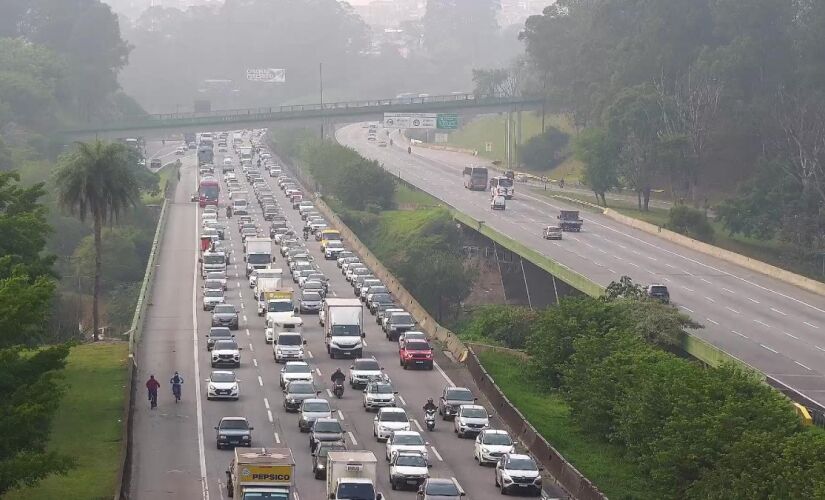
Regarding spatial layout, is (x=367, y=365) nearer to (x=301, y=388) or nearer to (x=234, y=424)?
(x=301, y=388)

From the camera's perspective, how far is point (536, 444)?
168 ft

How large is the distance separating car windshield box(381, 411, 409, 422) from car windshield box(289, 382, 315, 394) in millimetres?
5451

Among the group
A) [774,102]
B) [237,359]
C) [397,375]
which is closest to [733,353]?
[397,375]

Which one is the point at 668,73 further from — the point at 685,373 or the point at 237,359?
the point at 685,373

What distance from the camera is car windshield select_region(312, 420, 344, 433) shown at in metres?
49.4

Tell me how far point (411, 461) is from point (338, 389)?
14.4 meters

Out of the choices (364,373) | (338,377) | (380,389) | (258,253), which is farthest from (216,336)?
(258,253)

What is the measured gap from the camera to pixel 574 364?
6191 cm

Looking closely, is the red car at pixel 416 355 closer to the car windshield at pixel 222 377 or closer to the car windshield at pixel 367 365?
the car windshield at pixel 367 365

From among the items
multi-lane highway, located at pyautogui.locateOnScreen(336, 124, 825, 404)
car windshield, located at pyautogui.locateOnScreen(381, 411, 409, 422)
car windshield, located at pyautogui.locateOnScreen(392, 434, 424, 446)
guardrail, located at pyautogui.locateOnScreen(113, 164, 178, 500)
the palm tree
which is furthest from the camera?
the palm tree

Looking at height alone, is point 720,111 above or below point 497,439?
above

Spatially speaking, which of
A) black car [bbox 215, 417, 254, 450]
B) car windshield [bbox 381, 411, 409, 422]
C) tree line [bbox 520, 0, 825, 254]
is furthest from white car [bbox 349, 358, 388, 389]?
tree line [bbox 520, 0, 825, 254]

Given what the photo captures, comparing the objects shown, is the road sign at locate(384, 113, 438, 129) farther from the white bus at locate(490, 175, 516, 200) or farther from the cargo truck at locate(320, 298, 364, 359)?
the cargo truck at locate(320, 298, 364, 359)

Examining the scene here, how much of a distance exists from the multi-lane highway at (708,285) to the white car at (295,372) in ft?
60.9
